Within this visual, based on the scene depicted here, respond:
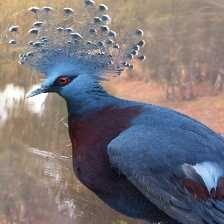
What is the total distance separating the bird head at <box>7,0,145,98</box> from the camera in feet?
5.94

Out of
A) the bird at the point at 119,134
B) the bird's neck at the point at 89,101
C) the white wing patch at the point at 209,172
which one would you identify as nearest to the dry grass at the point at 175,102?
the bird at the point at 119,134

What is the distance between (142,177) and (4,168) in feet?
3.88

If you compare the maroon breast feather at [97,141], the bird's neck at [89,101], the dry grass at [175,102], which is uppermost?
the bird's neck at [89,101]

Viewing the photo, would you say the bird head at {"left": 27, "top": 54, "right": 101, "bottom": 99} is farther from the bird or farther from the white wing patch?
the white wing patch

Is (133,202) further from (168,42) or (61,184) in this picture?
(168,42)

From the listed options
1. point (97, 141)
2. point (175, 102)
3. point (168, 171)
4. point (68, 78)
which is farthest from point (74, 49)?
point (175, 102)

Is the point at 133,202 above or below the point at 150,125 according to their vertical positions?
below

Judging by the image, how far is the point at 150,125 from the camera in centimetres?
170

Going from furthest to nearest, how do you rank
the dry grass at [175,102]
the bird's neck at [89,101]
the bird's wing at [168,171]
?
the dry grass at [175,102]
the bird's neck at [89,101]
the bird's wing at [168,171]

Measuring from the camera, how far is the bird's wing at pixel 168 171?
159 cm

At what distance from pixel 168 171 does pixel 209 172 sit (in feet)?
0.38

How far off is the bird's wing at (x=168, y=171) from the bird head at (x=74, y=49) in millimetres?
269

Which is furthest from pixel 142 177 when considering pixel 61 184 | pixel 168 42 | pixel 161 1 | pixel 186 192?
pixel 161 1

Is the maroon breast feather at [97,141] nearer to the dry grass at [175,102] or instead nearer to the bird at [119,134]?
the bird at [119,134]
